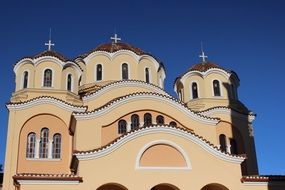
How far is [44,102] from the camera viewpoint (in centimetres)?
2511

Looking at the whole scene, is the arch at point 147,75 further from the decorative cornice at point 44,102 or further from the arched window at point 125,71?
the decorative cornice at point 44,102

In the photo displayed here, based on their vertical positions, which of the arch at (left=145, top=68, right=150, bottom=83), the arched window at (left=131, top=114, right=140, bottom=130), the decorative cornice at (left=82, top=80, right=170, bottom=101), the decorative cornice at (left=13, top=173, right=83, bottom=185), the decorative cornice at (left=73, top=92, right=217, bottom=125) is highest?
the arch at (left=145, top=68, right=150, bottom=83)

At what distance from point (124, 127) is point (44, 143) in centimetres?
498

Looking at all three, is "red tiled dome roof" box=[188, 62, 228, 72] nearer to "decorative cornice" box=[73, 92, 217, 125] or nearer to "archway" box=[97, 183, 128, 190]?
"decorative cornice" box=[73, 92, 217, 125]

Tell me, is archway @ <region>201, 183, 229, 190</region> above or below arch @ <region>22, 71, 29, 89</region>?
below

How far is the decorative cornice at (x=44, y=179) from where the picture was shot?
18234 millimetres

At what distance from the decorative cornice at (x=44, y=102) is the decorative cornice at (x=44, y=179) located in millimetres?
6964

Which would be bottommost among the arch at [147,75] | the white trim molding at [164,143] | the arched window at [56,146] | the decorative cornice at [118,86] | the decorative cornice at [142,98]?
the white trim molding at [164,143]

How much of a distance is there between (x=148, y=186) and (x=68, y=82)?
10553mm

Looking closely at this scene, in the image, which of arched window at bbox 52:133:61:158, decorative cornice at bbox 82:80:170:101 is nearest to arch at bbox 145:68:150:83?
decorative cornice at bbox 82:80:170:101

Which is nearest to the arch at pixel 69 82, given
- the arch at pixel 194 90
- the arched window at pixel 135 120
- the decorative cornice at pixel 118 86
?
the decorative cornice at pixel 118 86

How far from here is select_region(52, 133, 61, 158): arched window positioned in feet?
80.2

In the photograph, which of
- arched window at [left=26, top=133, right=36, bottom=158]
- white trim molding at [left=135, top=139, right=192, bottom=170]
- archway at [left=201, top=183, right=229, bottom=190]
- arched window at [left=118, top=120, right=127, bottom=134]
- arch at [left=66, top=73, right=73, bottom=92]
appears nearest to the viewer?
white trim molding at [left=135, top=139, right=192, bottom=170]

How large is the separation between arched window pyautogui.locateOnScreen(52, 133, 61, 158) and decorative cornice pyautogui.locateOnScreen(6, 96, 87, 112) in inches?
70.7
